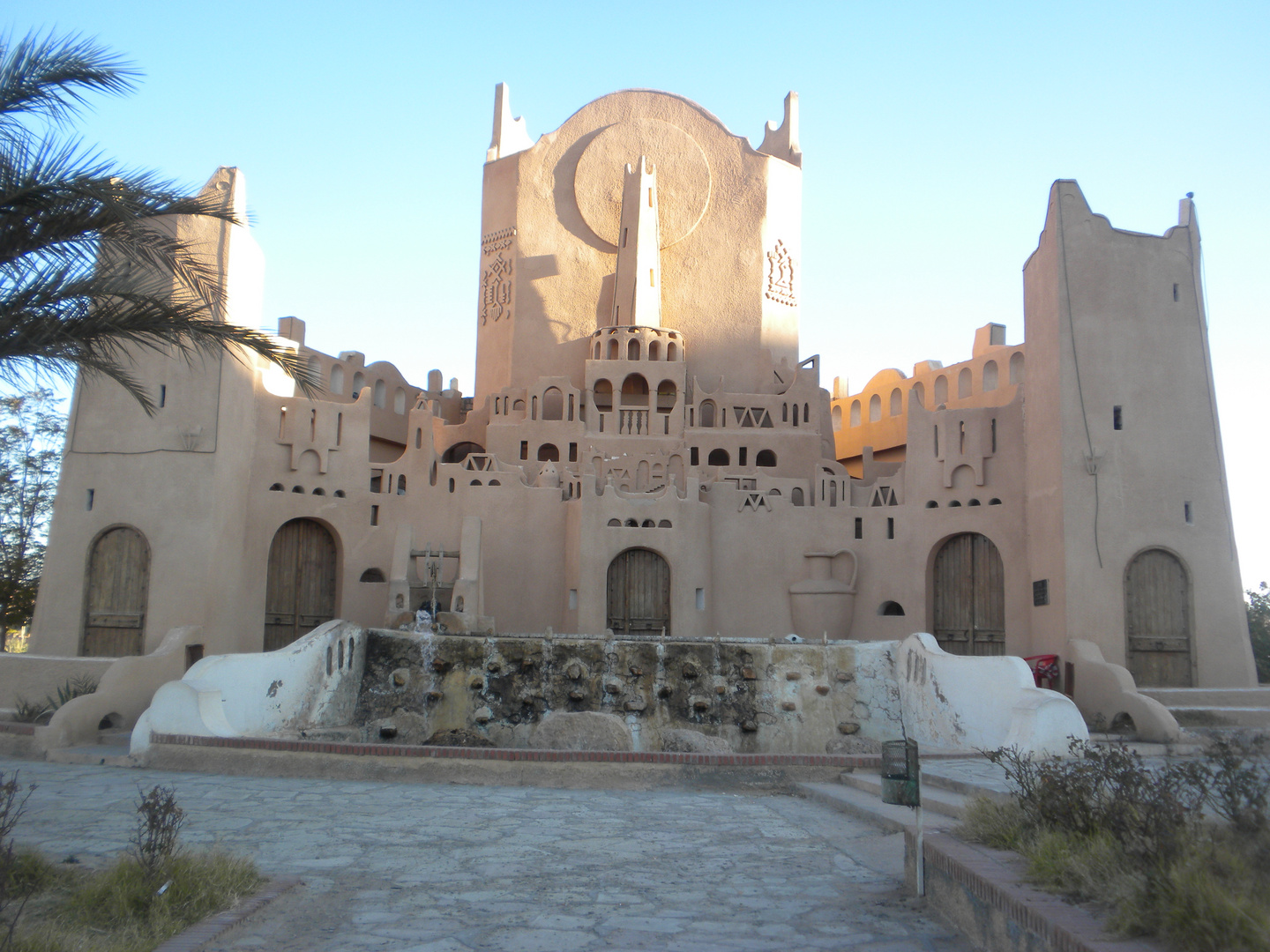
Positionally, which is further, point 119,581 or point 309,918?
point 119,581

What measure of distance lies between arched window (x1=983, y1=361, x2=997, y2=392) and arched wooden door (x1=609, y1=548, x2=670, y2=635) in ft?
34.6

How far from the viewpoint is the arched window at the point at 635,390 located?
28.6 meters

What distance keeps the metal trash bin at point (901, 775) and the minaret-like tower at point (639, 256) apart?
22.8m

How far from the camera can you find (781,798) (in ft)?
34.4

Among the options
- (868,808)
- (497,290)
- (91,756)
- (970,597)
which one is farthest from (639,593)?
(868,808)

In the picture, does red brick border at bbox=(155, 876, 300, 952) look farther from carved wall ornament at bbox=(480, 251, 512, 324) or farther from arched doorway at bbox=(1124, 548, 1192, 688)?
carved wall ornament at bbox=(480, 251, 512, 324)

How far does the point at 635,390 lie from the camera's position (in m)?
29.1

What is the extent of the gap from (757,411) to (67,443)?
1527 cm

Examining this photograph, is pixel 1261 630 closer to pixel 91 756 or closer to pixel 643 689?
pixel 643 689

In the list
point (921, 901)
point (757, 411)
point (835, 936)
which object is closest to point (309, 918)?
point (835, 936)

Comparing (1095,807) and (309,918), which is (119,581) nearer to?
(309,918)

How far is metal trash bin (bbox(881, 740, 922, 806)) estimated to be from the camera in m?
6.61

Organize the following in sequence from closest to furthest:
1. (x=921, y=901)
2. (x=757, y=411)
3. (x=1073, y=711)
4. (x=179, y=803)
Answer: (x=921, y=901)
(x=179, y=803)
(x=1073, y=711)
(x=757, y=411)

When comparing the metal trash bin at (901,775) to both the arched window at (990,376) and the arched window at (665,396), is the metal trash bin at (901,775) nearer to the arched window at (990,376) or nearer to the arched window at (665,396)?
the arched window at (665,396)
